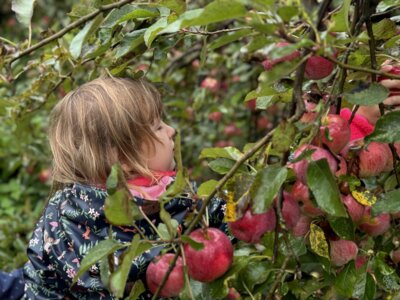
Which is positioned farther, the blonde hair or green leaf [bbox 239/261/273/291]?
the blonde hair

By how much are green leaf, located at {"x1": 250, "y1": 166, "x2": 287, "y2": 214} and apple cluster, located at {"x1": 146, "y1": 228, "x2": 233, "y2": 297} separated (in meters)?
0.10

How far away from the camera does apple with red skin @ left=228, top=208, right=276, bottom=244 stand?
0.84 metres

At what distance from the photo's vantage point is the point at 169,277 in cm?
89

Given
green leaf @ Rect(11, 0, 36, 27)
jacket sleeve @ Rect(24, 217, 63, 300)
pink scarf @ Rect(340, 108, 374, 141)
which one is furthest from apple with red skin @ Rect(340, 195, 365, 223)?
jacket sleeve @ Rect(24, 217, 63, 300)

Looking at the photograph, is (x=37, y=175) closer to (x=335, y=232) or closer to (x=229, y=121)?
(x=229, y=121)

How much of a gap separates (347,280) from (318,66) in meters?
0.35

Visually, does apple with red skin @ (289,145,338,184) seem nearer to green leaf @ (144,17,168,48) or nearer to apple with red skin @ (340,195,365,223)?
apple with red skin @ (340,195,365,223)

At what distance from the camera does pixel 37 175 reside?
393 centimetres

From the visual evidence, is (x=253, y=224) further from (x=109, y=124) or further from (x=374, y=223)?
(x=109, y=124)

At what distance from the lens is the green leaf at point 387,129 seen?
2.89 feet

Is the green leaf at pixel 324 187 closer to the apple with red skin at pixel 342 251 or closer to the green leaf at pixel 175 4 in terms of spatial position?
the apple with red skin at pixel 342 251

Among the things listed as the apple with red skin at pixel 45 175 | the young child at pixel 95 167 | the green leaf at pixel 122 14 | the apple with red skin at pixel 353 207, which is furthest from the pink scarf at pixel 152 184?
the apple with red skin at pixel 45 175

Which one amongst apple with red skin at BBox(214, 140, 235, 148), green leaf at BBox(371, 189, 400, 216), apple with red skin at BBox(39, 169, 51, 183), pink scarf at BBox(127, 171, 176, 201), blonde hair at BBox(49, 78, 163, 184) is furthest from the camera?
apple with red skin at BBox(39, 169, 51, 183)

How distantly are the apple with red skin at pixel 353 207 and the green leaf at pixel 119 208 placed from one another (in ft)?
1.01
